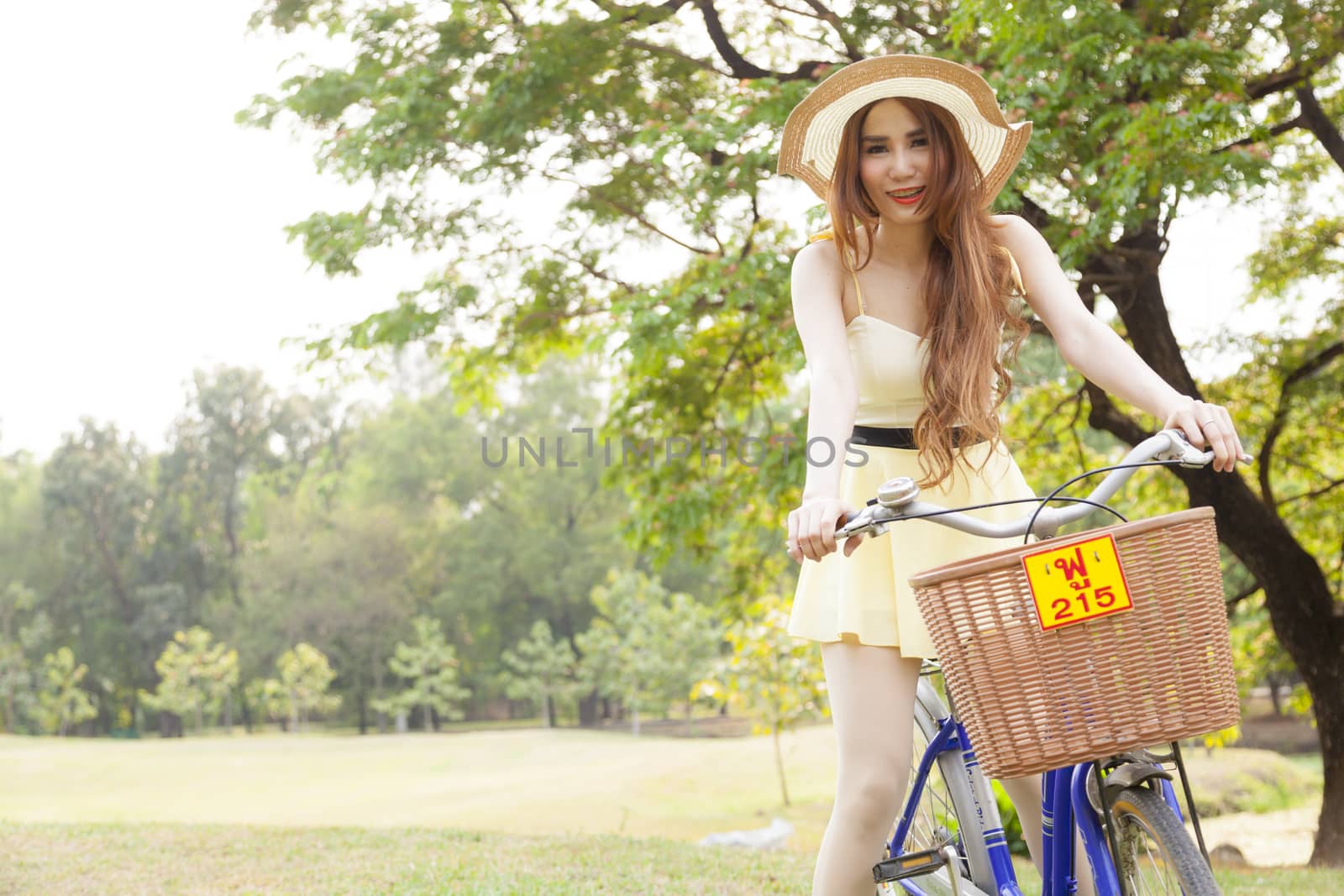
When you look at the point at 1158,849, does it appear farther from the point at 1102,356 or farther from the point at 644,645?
the point at 644,645

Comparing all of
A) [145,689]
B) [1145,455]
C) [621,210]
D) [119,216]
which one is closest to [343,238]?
[621,210]

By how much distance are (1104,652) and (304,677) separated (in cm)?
3003

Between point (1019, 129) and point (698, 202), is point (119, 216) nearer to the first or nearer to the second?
point (698, 202)

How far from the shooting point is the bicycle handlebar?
165cm

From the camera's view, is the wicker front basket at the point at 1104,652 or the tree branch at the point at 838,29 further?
the tree branch at the point at 838,29

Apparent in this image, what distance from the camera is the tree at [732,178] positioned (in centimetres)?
518

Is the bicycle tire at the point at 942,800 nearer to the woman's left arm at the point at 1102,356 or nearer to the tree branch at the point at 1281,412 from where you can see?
the woman's left arm at the point at 1102,356

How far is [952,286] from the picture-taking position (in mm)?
2115

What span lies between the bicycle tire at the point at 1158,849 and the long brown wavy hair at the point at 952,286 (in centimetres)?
61

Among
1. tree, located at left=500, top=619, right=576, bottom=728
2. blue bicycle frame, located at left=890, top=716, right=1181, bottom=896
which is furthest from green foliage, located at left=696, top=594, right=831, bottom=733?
→ tree, located at left=500, top=619, right=576, bottom=728

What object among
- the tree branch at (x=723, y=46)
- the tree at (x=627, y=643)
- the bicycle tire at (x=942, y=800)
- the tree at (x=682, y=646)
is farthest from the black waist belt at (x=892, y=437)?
the tree at (x=627, y=643)

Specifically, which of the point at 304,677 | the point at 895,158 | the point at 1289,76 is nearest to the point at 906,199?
the point at 895,158

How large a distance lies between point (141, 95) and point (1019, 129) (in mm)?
32709

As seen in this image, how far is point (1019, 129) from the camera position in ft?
7.26
